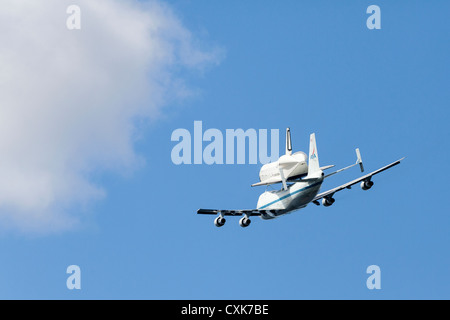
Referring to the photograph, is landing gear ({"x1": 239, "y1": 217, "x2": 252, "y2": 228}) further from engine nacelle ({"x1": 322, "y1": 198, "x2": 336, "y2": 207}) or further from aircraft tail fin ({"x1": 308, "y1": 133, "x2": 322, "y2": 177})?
aircraft tail fin ({"x1": 308, "y1": 133, "x2": 322, "y2": 177})

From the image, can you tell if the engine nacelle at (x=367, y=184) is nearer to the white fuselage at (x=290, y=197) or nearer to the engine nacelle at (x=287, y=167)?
the white fuselage at (x=290, y=197)

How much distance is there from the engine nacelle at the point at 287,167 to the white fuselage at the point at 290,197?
207 cm

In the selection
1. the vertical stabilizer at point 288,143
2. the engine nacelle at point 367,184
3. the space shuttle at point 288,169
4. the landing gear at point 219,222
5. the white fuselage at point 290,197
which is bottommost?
the landing gear at point 219,222

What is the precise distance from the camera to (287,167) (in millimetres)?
155250

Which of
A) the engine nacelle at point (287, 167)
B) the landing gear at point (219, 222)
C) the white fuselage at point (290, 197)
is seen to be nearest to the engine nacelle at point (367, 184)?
the white fuselage at point (290, 197)

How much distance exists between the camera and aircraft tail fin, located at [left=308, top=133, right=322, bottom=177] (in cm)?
15075

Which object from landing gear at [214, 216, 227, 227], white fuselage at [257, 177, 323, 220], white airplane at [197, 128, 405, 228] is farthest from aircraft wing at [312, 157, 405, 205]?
landing gear at [214, 216, 227, 227]

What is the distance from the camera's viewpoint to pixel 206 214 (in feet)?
550

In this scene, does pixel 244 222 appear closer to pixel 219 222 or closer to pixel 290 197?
pixel 219 222

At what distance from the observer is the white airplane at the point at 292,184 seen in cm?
15162
